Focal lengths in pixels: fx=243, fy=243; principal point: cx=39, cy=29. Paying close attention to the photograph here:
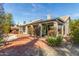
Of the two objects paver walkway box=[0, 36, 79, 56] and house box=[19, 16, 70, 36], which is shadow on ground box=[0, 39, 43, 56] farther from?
house box=[19, 16, 70, 36]

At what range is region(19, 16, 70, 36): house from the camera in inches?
111

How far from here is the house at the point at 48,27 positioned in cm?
281

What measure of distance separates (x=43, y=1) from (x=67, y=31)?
443 mm

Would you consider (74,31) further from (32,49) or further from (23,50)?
(23,50)

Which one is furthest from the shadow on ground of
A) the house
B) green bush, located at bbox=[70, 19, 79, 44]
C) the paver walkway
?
green bush, located at bbox=[70, 19, 79, 44]

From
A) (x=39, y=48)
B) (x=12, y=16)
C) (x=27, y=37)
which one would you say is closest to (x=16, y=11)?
(x=12, y=16)

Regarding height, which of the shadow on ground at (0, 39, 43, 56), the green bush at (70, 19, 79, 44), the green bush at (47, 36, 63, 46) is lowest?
the shadow on ground at (0, 39, 43, 56)

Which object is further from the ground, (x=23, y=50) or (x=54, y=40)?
(x=54, y=40)

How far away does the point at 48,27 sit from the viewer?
282cm

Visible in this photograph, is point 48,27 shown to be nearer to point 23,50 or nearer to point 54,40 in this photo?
point 54,40

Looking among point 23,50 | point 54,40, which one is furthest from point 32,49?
point 54,40

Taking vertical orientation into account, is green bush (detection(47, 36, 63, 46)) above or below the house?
Result: below

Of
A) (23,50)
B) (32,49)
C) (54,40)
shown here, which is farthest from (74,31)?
(23,50)

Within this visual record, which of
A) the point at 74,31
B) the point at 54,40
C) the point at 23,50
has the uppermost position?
the point at 74,31
